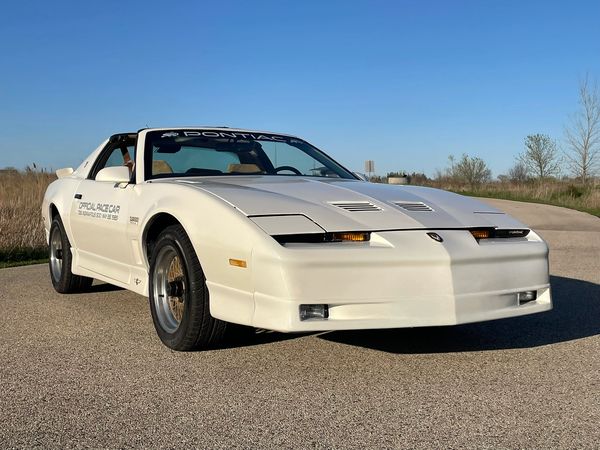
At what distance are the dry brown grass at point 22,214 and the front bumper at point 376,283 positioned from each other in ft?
26.1

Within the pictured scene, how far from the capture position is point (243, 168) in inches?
207

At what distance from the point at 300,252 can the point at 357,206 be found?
2.12 feet

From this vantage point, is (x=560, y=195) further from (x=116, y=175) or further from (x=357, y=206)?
(x=357, y=206)

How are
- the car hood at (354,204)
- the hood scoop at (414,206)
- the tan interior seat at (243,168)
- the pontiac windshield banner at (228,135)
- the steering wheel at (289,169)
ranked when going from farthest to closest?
the steering wheel at (289,169) < the pontiac windshield banner at (228,135) < the tan interior seat at (243,168) < the hood scoop at (414,206) < the car hood at (354,204)

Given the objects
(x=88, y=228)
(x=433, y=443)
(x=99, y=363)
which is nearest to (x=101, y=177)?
(x=88, y=228)

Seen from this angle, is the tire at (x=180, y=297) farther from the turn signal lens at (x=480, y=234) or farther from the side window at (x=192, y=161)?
the turn signal lens at (x=480, y=234)

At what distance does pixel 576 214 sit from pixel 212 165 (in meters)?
16.5

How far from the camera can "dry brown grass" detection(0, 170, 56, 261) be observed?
419 inches

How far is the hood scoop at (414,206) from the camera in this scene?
400cm

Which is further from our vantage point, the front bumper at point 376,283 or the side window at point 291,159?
the side window at point 291,159

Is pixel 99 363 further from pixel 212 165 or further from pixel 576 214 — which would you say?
pixel 576 214

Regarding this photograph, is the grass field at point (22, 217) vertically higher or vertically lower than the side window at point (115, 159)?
lower

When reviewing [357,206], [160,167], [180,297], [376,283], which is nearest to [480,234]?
[357,206]

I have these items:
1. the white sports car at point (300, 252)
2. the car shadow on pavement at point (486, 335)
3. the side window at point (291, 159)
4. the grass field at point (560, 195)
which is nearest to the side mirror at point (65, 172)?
the white sports car at point (300, 252)
